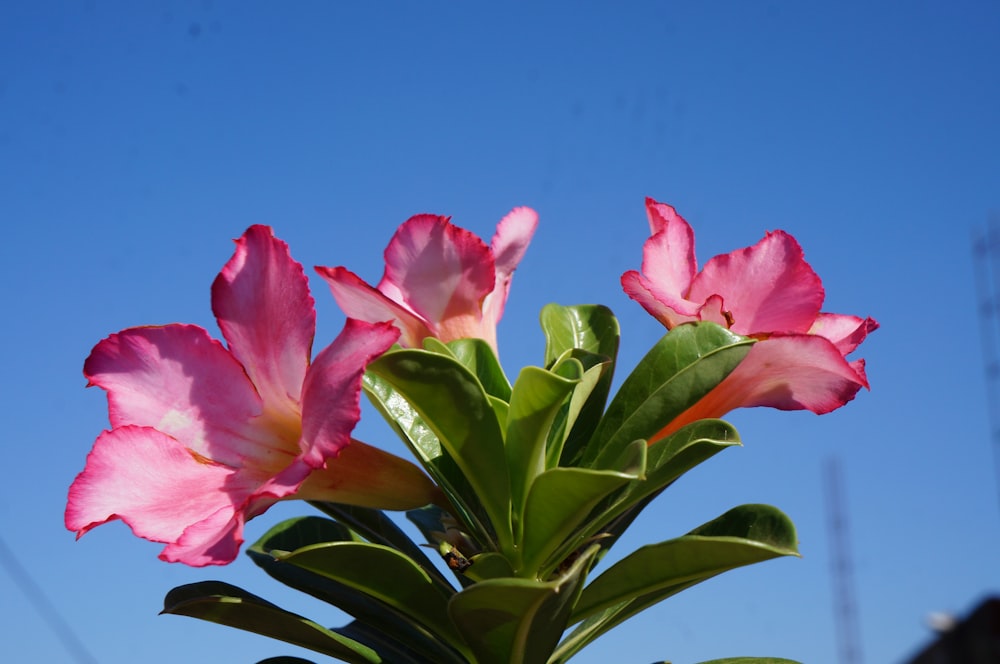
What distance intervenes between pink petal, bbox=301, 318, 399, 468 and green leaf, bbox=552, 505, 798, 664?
43cm

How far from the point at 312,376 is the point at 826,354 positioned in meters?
0.65

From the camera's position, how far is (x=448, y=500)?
1358 millimetres

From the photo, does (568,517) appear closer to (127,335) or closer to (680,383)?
(680,383)

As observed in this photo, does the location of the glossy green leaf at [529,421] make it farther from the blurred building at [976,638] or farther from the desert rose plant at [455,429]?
the blurred building at [976,638]

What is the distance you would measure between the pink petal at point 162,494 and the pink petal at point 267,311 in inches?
4.8

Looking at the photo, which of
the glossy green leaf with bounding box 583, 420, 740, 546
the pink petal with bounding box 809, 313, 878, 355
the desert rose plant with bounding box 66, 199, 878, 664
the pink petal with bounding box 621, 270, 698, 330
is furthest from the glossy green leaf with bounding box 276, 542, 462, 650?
the pink petal with bounding box 809, 313, 878, 355

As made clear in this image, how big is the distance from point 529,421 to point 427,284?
0.25 meters

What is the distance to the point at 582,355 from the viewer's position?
140cm

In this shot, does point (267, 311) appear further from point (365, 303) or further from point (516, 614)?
point (516, 614)

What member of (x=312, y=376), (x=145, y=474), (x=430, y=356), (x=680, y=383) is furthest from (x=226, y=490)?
(x=680, y=383)

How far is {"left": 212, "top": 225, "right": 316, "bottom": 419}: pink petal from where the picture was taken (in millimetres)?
1145

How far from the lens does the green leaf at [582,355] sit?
1.34 m

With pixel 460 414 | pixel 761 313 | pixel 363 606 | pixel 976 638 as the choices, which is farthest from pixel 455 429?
pixel 976 638

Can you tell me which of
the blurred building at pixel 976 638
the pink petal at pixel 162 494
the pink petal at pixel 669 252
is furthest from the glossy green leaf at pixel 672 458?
the blurred building at pixel 976 638
